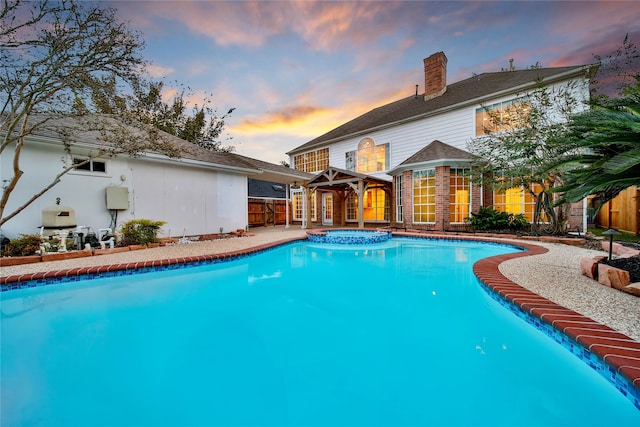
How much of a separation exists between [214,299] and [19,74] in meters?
6.94

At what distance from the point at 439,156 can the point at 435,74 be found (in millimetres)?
6547

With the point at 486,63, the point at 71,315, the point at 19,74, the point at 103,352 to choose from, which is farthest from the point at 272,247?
the point at 486,63

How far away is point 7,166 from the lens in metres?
6.77

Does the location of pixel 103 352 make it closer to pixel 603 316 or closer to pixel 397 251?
pixel 603 316

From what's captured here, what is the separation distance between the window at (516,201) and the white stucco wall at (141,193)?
11643 millimetres

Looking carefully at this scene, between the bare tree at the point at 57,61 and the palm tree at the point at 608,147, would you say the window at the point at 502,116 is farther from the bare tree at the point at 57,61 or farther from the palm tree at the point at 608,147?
the bare tree at the point at 57,61

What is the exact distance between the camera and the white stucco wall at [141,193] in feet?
23.1

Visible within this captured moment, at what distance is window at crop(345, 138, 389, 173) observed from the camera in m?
15.6

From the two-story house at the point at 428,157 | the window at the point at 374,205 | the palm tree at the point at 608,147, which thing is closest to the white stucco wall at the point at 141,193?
the two-story house at the point at 428,157

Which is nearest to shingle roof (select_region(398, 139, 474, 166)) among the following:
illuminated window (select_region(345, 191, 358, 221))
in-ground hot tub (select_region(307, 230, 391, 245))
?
in-ground hot tub (select_region(307, 230, 391, 245))

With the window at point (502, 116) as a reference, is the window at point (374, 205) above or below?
below

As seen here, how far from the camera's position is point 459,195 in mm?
11836

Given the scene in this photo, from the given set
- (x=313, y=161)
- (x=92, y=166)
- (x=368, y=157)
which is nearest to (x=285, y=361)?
(x=92, y=166)

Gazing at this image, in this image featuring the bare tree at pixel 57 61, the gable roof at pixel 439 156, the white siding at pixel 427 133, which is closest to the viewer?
the bare tree at pixel 57 61
